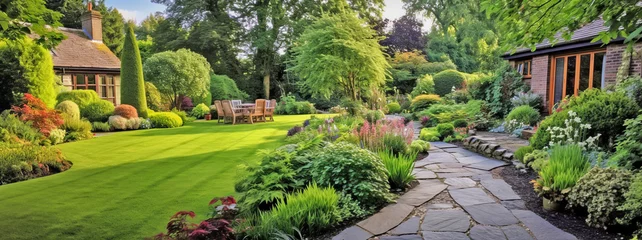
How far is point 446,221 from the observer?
345cm

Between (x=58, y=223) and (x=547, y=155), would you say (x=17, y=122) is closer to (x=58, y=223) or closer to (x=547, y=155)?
(x=58, y=223)

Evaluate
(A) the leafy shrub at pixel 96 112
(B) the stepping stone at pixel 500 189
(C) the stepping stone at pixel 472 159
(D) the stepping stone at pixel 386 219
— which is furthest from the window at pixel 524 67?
(A) the leafy shrub at pixel 96 112

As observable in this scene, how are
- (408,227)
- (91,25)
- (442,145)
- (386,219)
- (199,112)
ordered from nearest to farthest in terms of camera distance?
(408,227) < (386,219) < (442,145) < (199,112) < (91,25)

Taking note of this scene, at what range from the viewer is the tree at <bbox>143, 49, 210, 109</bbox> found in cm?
1702

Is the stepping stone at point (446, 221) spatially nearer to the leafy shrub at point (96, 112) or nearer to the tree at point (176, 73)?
the leafy shrub at point (96, 112)

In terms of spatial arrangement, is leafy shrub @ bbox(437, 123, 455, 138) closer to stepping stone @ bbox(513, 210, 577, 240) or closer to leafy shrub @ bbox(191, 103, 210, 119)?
stepping stone @ bbox(513, 210, 577, 240)

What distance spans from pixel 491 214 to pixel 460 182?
1190 millimetres

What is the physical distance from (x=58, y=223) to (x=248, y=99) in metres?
21.5

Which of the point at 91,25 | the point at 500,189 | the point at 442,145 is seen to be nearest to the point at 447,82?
the point at 442,145

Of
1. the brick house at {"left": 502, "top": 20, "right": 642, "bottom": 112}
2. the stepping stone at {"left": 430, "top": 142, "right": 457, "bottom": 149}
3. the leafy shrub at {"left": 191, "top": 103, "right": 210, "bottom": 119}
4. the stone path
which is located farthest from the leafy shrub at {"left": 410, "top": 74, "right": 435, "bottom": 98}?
the stone path

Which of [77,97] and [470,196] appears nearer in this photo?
[470,196]

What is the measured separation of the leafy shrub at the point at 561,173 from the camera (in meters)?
3.67

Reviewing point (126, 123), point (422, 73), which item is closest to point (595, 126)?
point (126, 123)

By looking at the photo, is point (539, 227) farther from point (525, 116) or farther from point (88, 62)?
point (88, 62)
